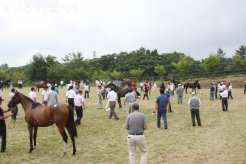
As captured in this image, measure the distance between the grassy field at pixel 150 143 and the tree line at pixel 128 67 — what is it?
49.2 metres

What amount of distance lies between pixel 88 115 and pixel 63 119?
1029 cm

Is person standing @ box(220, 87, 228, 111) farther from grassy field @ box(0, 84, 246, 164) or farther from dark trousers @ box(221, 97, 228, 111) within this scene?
grassy field @ box(0, 84, 246, 164)

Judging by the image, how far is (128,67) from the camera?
9062 centimetres

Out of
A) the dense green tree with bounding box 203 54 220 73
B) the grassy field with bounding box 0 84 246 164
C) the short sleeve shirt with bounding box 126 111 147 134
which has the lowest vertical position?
the grassy field with bounding box 0 84 246 164

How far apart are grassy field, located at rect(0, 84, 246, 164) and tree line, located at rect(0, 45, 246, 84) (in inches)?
1936

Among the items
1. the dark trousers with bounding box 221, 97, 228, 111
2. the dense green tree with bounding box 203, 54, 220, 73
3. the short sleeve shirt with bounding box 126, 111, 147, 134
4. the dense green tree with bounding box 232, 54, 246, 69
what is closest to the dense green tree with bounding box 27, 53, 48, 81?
the dense green tree with bounding box 203, 54, 220, 73

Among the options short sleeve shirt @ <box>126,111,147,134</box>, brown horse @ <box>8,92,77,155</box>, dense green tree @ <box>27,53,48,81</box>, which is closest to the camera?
short sleeve shirt @ <box>126,111,147,134</box>

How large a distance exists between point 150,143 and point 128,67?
77.5m

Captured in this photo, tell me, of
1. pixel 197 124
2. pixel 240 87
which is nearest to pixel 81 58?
pixel 240 87

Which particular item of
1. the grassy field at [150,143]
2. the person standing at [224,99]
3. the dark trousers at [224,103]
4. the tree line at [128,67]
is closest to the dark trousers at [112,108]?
the grassy field at [150,143]

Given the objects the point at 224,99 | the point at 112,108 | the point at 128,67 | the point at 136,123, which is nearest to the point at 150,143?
the point at 136,123

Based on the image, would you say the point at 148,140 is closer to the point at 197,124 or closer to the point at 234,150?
the point at 234,150

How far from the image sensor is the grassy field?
36.3 feet

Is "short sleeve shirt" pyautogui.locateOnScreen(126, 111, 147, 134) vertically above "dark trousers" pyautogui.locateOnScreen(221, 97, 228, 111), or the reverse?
"short sleeve shirt" pyautogui.locateOnScreen(126, 111, 147, 134)
